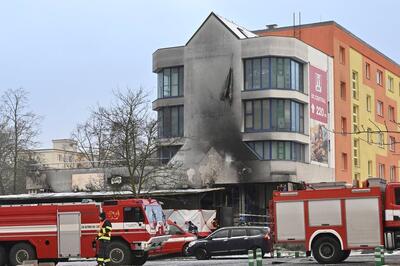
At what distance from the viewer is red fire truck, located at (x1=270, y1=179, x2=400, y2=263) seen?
78.3ft

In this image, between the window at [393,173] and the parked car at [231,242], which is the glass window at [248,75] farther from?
the window at [393,173]

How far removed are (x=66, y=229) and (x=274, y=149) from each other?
2703 cm

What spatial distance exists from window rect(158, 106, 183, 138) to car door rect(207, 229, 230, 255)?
77.2 ft

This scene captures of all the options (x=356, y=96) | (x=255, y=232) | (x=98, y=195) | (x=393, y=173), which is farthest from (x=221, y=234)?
(x=393, y=173)

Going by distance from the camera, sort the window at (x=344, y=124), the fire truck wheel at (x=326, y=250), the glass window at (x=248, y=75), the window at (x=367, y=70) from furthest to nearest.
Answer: the window at (x=367, y=70) < the window at (x=344, y=124) < the glass window at (x=248, y=75) < the fire truck wheel at (x=326, y=250)

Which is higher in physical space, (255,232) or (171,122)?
(171,122)

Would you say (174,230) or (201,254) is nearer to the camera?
(201,254)

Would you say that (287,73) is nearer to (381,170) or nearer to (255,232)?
(255,232)

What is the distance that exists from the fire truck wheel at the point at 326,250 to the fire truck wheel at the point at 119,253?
6612 millimetres

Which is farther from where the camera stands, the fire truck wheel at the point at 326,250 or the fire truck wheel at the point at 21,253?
the fire truck wheel at the point at 21,253

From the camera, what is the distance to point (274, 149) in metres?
50.9

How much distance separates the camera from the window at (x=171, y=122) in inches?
2162

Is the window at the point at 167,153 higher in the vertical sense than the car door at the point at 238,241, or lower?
higher

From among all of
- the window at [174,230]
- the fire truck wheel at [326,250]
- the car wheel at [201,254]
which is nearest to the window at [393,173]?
the window at [174,230]
